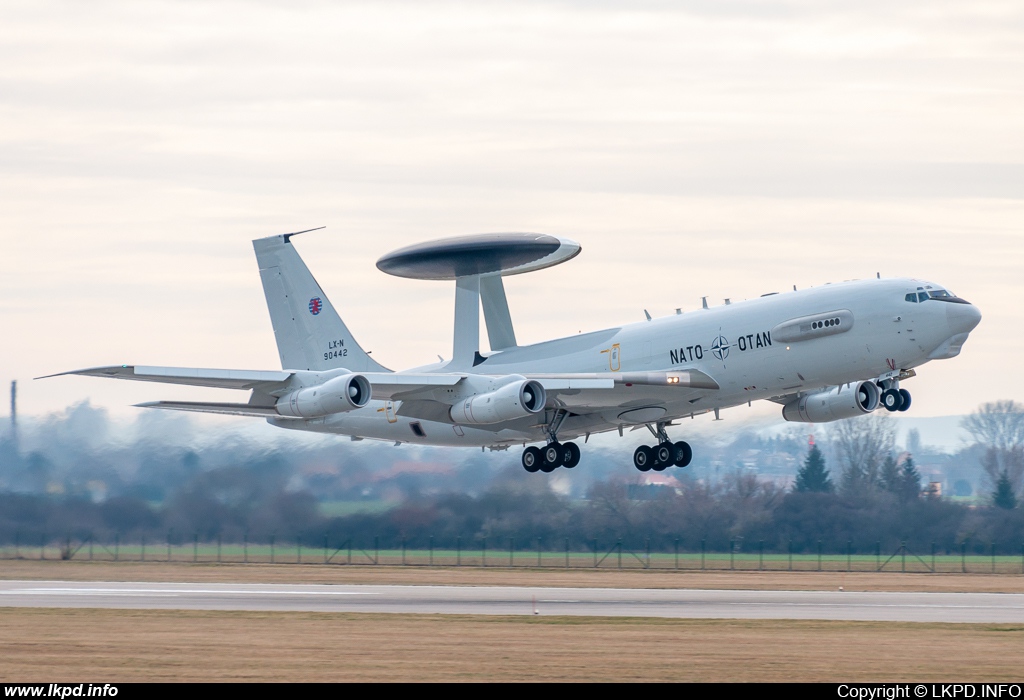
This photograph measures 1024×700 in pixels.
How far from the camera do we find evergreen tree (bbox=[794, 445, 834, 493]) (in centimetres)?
7075

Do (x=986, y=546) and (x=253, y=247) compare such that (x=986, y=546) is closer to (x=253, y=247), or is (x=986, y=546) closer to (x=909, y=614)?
(x=909, y=614)

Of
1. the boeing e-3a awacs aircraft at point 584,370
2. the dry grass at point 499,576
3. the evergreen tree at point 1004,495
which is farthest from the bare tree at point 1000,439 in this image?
the boeing e-3a awacs aircraft at point 584,370

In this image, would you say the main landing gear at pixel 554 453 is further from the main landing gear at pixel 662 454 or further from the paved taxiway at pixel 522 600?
the paved taxiway at pixel 522 600

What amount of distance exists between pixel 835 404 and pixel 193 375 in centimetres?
1976

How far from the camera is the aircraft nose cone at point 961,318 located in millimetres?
36406

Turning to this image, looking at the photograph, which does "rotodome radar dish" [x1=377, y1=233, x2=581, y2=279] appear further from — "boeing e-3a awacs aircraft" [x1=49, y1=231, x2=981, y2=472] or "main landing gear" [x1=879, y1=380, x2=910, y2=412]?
"main landing gear" [x1=879, y1=380, x2=910, y2=412]

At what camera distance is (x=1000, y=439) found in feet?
271

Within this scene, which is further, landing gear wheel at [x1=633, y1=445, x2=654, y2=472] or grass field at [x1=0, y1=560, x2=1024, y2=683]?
landing gear wheel at [x1=633, y1=445, x2=654, y2=472]

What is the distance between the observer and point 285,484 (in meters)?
53.3

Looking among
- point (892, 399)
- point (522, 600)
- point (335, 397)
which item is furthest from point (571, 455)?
point (892, 399)

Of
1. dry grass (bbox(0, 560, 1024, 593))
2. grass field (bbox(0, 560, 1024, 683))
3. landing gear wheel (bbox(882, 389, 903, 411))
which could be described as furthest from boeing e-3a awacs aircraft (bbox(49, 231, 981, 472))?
grass field (bbox(0, 560, 1024, 683))

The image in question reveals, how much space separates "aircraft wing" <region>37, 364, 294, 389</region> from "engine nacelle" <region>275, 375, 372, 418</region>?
1.33m

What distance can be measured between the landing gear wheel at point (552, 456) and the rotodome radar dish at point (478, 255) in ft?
20.5

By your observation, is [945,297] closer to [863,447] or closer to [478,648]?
[478,648]
